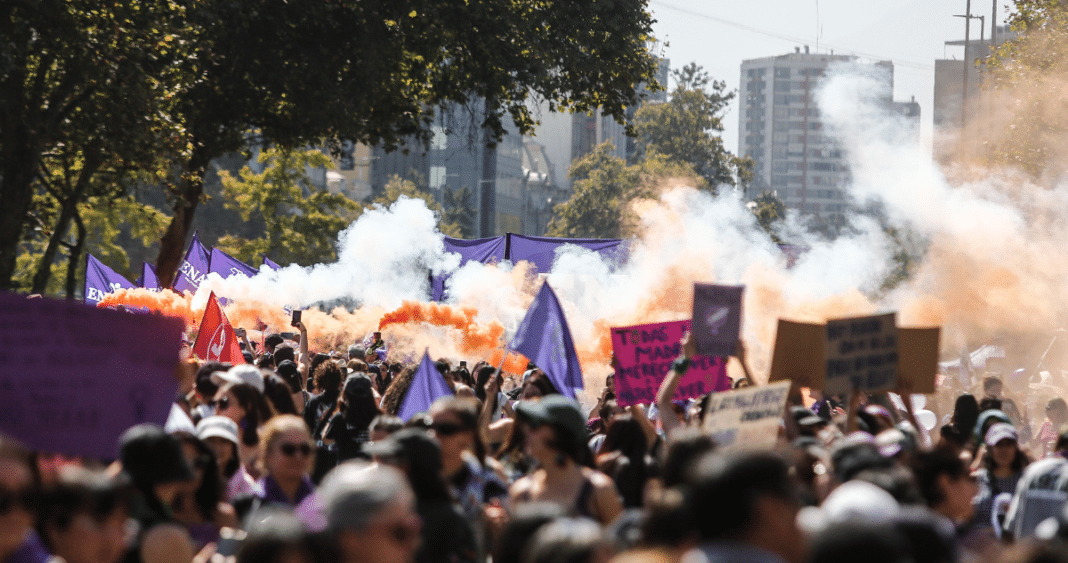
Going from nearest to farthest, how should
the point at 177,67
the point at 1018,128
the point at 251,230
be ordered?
the point at 177,67, the point at 1018,128, the point at 251,230

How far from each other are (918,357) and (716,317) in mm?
1490

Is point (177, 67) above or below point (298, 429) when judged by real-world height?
above

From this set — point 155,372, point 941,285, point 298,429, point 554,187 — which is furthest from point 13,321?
point 554,187

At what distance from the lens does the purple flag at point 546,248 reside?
940 inches

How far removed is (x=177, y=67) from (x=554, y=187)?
93.2 meters

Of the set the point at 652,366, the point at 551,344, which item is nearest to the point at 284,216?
the point at 551,344

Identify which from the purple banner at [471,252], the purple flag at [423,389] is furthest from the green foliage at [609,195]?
the purple flag at [423,389]

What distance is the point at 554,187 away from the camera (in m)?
111

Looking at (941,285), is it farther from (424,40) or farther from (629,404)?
(629,404)

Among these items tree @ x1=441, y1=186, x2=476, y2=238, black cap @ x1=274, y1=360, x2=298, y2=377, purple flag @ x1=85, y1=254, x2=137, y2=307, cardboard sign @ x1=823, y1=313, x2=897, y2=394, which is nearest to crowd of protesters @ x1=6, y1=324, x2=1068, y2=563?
cardboard sign @ x1=823, y1=313, x2=897, y2=394

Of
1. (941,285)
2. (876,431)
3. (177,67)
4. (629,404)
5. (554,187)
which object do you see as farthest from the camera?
(554,187)

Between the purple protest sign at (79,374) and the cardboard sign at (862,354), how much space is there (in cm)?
389

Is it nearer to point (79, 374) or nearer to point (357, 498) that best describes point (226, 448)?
point (79, 374)

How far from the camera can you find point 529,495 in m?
4.93
